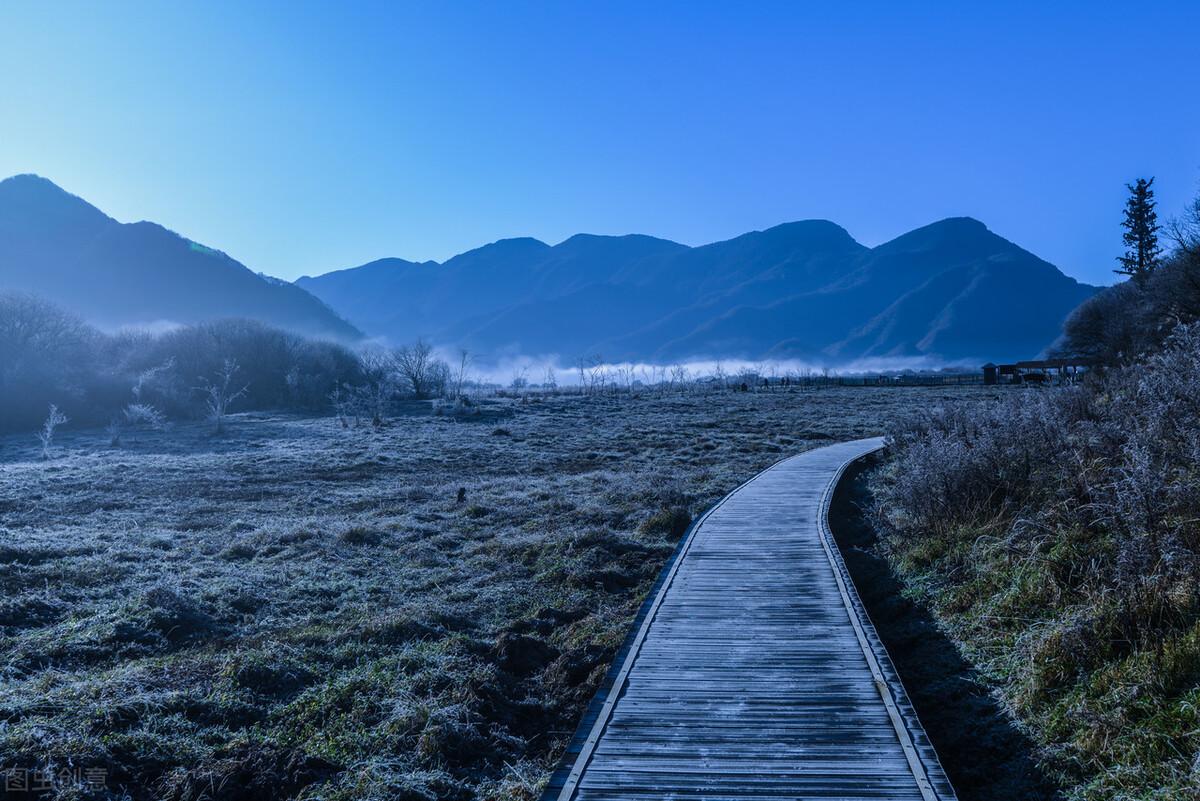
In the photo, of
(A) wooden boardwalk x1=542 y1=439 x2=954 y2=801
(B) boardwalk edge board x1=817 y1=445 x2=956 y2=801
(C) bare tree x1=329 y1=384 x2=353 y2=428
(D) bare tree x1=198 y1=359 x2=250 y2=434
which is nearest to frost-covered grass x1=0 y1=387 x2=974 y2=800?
(A) wooden boardwalk x1=542 y1=439 x2=954 y2=801

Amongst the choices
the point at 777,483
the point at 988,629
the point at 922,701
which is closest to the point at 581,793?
the point at 922,701

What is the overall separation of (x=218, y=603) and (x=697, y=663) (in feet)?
26.5

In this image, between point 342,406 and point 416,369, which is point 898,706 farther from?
point 416,369

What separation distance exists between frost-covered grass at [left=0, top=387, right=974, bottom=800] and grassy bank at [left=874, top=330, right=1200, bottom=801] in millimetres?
4758

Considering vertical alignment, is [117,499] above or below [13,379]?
below

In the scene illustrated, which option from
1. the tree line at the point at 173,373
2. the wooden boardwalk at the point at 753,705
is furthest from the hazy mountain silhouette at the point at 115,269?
the wooden boardwalk at the point at 753,705

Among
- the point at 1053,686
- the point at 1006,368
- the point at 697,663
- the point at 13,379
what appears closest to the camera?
the point at 1053,686

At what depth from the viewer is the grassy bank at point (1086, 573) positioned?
6.64 m

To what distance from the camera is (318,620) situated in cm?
1173

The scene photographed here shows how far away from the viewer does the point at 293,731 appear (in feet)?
26.8

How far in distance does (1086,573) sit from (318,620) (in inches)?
409

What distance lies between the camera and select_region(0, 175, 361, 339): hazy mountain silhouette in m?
127

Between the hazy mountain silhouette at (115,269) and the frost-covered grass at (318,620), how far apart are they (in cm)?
11263

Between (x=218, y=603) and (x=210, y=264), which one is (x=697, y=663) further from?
(x=210, y=264)
